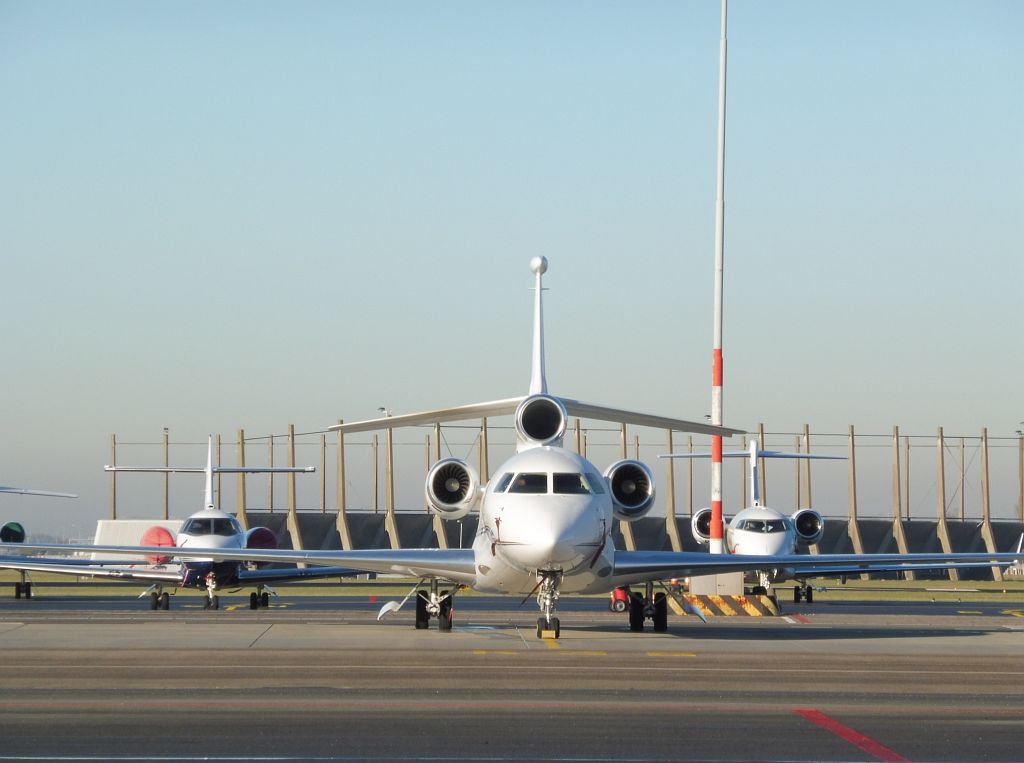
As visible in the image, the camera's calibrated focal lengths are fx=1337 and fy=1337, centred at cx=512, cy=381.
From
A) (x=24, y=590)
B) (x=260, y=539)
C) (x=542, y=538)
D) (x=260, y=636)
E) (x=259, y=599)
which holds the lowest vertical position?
(x=24, y=590)

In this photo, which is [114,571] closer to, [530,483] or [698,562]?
[530,483]

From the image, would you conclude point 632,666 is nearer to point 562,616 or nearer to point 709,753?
point 709,753

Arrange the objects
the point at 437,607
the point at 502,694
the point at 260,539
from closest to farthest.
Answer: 1. the point at 502,694
2. the point at 437,607
3. the point at 260,539

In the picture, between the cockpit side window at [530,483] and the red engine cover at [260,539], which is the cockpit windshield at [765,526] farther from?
the cockpit side window at [530,483]

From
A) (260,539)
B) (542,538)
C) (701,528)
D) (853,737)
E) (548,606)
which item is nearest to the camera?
(853,737)

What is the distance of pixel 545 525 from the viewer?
18812 mm

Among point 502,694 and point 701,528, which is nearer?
point 502,694

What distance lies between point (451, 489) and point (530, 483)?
135 inches

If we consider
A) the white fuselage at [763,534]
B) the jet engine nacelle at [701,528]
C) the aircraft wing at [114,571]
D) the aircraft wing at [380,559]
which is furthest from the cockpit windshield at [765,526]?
the aircraft wing at [380,559]

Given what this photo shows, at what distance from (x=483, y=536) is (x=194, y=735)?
11015mm

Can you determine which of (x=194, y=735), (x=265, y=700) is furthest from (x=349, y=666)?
(x=194, y=735)

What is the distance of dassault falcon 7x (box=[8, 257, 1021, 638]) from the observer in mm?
19172

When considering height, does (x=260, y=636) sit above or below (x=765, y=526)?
below

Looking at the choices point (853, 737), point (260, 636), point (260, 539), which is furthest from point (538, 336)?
point (853, 737)
